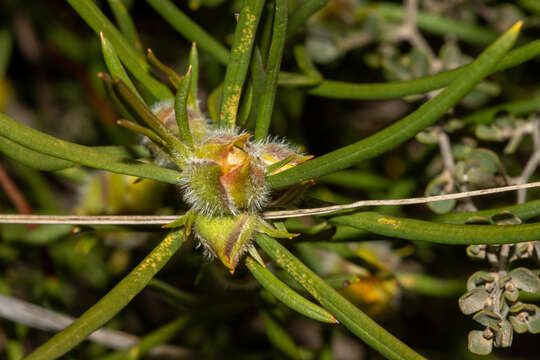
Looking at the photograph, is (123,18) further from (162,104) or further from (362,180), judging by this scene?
(362,180)

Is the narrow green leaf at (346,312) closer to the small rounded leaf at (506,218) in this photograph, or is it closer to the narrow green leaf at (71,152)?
the narrow green leaf at (71,152)

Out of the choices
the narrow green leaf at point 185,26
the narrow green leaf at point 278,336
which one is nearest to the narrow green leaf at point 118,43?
the narrow green leaf at point 185,26

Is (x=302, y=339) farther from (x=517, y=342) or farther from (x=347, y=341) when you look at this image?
(x=517, y=342)

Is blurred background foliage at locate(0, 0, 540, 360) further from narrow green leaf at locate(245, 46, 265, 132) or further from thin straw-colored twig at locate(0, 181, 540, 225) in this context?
narrow green leaf at locate(245, 46, 265, 132)

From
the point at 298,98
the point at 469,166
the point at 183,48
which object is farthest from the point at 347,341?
the point at 183,48

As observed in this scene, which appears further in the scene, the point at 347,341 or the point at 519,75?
the point at 347,341

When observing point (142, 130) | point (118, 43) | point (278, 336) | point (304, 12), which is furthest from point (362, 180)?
point (142, 130)

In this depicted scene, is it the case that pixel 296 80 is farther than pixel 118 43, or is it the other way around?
pixel 296 80
